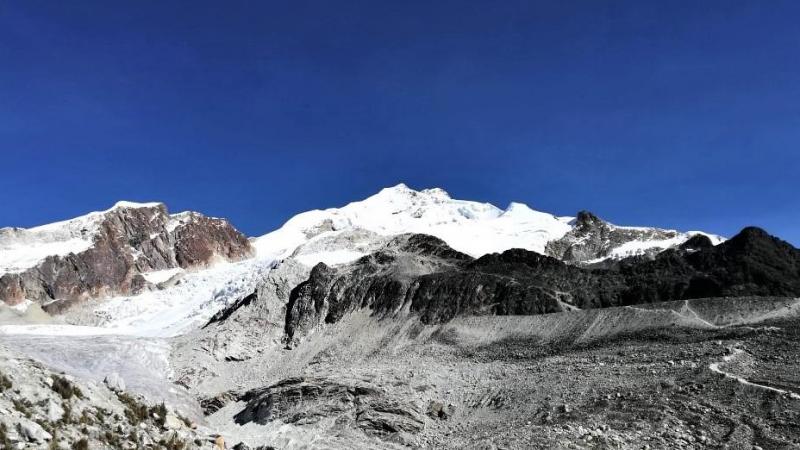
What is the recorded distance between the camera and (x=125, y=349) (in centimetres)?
5953

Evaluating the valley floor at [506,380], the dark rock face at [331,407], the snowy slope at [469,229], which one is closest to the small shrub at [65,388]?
the valley floor at [506,380]

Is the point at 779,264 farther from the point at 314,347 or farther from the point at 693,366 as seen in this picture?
the point at 314,347

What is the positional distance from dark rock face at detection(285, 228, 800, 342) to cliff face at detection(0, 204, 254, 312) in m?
85.7

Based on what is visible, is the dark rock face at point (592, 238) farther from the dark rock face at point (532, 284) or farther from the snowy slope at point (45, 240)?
the snowy slope at point (45, 240)

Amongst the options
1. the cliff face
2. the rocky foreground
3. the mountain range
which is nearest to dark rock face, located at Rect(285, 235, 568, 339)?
the mountain range

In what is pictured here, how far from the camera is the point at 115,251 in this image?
158 m

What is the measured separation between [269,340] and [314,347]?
6.70 metres

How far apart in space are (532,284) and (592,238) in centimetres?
7135

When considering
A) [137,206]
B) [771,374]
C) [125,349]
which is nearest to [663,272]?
[771,374]

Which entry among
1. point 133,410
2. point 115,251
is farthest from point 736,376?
point 115,251

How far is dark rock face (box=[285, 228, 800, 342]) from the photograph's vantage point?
6519 cm

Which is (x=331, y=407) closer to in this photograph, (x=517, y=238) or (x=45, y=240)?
(x=517, y=238)

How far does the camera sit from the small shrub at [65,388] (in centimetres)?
1527

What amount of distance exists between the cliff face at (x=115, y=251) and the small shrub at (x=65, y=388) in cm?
13327
